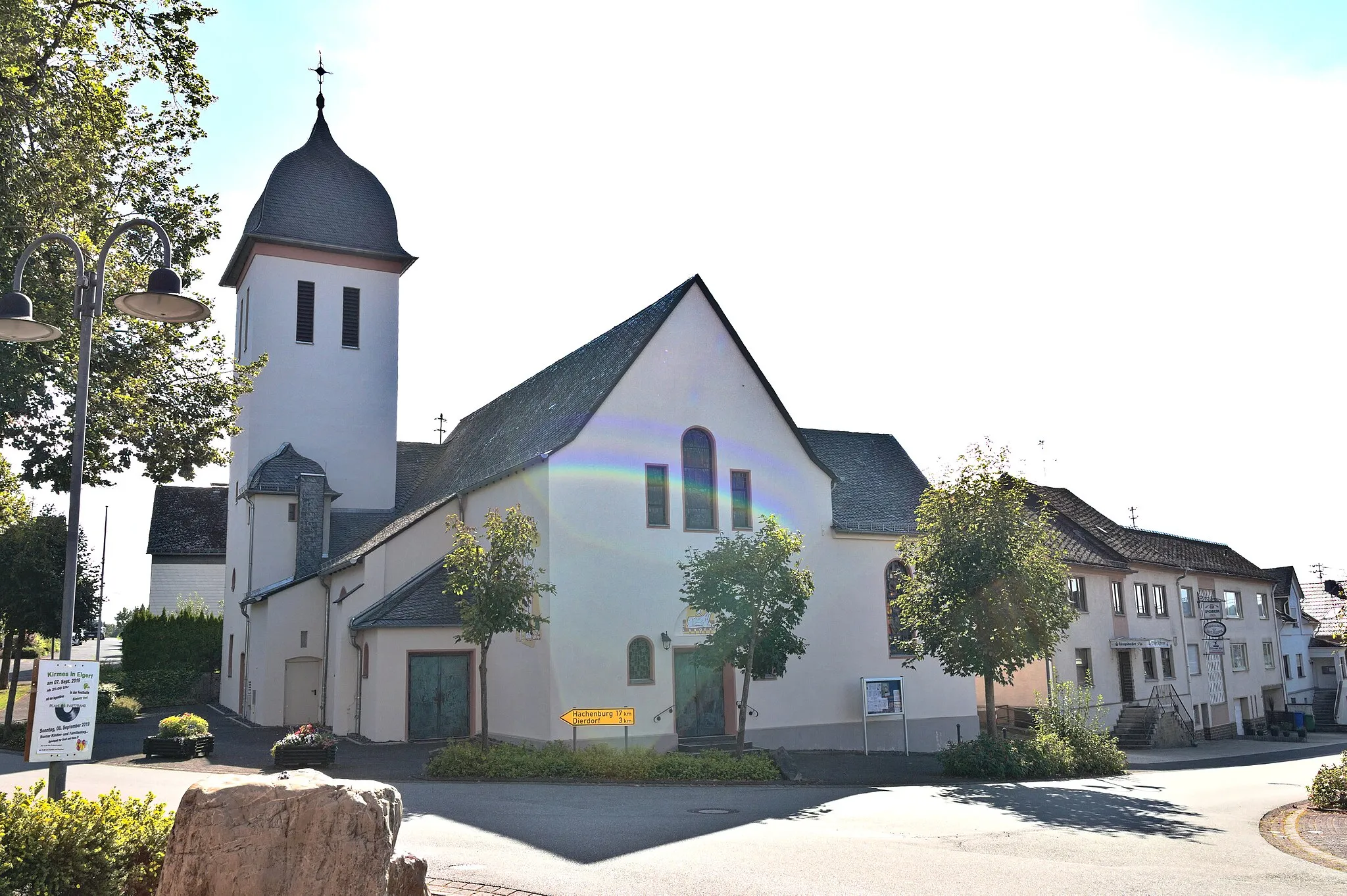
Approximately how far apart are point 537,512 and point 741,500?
5.84m

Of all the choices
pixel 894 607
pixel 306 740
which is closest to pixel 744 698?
pixel 894 607

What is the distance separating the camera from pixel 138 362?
18.5m

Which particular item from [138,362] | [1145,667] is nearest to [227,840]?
[138,362]

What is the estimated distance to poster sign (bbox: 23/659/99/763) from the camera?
30.4ft

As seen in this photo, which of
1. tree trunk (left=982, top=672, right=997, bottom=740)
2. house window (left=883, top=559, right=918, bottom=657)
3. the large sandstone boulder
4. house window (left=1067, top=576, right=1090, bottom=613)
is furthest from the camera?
house window (left=1067, top=576, right=1090, bottom=613)

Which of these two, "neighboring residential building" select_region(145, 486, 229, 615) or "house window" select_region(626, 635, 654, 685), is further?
"neighboring residential building" select_region(145, 486, 229, 615)

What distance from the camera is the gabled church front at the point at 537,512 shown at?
2472 cm

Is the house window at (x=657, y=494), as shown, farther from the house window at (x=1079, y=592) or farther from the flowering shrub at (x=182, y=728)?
the house window at (x=1079, y=592)

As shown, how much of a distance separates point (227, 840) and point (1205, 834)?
13673 mm

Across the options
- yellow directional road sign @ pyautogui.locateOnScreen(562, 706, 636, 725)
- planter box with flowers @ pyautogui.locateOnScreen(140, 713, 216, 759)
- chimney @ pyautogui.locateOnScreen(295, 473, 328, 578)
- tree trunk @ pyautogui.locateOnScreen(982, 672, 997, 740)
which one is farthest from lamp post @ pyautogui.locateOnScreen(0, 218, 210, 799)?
chimney @ pyautogui.locateOnScreen(295, 473, 328, 578)

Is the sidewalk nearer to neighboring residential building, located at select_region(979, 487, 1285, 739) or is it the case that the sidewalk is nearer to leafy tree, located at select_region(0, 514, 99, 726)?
neighboring residential building, located at select_region(979, 487, 1285, 739)

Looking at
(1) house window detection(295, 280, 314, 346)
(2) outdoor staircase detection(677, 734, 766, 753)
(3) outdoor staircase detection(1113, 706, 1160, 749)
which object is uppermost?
(1) house window detection(295, 280, 314, 346)

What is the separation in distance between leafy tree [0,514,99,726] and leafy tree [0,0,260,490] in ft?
34.3

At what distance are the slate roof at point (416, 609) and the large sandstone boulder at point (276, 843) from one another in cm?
1830
